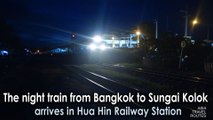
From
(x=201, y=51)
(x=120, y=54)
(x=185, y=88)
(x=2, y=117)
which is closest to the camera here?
(x=2, y=117)

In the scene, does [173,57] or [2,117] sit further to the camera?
[173,57]

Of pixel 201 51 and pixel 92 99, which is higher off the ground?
pixel 201 51

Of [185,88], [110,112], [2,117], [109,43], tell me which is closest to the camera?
[2,117]

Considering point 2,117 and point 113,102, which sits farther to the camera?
point 113,102

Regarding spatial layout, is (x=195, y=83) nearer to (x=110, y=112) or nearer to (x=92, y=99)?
(x=92, y=99)

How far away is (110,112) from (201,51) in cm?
3039

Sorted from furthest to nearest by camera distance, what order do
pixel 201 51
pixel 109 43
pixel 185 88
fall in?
1. pixel 109 43
2. pixel 201 51
3. pixel 185 88

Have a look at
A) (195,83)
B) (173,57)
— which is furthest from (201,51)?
(195,83)

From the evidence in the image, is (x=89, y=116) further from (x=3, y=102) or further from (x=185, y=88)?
(x=185, y=88)

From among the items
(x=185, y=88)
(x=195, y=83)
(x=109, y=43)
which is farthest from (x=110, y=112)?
(x=109, y=43)

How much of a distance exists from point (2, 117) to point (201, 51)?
3258 centimetres

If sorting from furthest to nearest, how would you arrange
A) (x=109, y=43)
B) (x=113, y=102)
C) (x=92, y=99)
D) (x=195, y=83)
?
(x=109, y=43), (x=195, y=83), (x=92, y=99), (x=113, y=102)

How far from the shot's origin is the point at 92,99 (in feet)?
44.7

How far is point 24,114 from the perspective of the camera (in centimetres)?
1048
